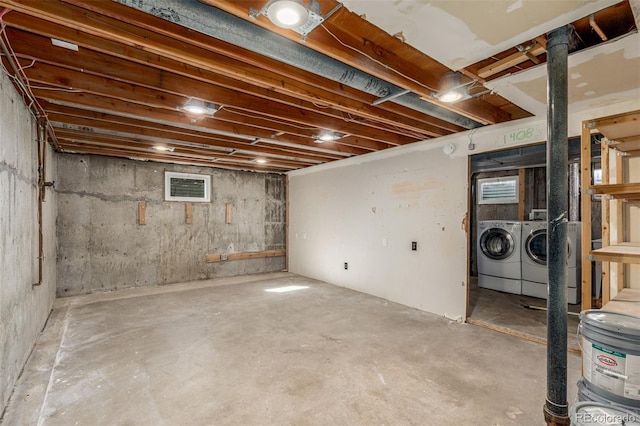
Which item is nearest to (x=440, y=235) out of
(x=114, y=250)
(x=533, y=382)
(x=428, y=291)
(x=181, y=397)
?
(x=428, y=291)

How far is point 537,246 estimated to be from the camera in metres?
4.75

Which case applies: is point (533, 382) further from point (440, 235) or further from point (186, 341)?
point (186, 341)

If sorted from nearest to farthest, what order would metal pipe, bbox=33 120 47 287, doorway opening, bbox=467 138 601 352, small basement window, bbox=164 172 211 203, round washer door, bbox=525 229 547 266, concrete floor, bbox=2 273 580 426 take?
concrete floor, bbox=2 273 580 426 → metal pipe, bbox=33 120 47 287 → doorway opening, bbox=467 138 601 352 → round washer door, bbox=525 229 547 266 → small basement window, bbox=164 172 211 203

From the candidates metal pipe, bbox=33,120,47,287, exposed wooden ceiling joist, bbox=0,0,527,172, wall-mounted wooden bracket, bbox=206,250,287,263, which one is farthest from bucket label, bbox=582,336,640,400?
wall-mounted wooden bracket, bbox=206,250,287,263

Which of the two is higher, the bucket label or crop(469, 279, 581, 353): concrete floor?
the bucket label

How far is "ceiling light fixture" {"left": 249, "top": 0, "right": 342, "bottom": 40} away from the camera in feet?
4.46

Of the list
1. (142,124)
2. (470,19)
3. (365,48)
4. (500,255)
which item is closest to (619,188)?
(470,19)

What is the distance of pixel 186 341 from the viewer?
2982 mm

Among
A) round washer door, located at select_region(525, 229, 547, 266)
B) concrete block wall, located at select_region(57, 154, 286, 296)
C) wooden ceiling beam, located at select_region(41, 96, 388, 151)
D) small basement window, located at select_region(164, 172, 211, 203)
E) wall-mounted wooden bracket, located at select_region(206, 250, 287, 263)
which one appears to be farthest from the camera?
wall-mounted wooden bracket, located at select_region(206, 250, 287, 263)

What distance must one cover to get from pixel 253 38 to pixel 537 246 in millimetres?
5102

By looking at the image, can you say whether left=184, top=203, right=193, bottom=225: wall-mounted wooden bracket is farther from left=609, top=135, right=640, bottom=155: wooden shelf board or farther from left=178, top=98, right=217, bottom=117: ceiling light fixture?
left=609, top=135, right=640, bottom=155: wooden shelf board

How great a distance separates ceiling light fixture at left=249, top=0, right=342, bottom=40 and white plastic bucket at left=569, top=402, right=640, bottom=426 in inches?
84.4

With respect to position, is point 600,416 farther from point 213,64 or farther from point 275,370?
point 213,64

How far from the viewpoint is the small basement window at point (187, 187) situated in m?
5.64
